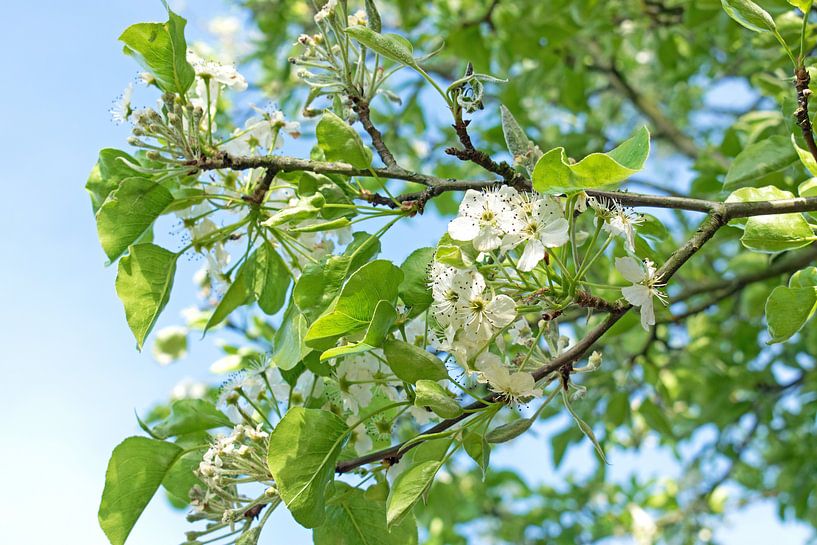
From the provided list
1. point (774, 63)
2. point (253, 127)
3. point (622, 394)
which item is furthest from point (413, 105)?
point (253, 127)

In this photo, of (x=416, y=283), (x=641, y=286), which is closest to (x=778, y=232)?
(x=641, y=286)

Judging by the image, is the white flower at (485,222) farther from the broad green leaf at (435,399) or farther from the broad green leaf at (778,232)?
the broad green leaf at (778,232)

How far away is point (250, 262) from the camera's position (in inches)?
70.2

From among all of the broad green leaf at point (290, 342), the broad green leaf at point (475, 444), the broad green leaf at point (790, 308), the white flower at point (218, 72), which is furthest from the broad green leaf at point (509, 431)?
the white flower at point (218, 72)

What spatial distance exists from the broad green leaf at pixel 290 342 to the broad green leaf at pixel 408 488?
11.1 inches

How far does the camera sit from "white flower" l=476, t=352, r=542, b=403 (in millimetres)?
1341

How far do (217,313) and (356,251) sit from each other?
1.54ft

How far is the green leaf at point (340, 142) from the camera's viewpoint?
155 centimetres

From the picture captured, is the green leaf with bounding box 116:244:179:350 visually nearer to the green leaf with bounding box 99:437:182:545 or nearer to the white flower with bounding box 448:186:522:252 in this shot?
the green leaf with bounding box 99:437:182:545

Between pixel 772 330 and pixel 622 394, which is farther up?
pixel 622 394

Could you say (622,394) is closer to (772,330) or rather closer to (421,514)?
(421,514)

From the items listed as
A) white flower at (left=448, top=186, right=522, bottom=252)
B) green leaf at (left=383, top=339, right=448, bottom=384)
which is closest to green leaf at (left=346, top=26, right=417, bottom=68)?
white flower at (left=448, top=186, right=522, bottom=252)

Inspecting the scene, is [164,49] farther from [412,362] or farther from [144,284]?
[412,362]

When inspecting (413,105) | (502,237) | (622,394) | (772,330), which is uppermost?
(413,105)
